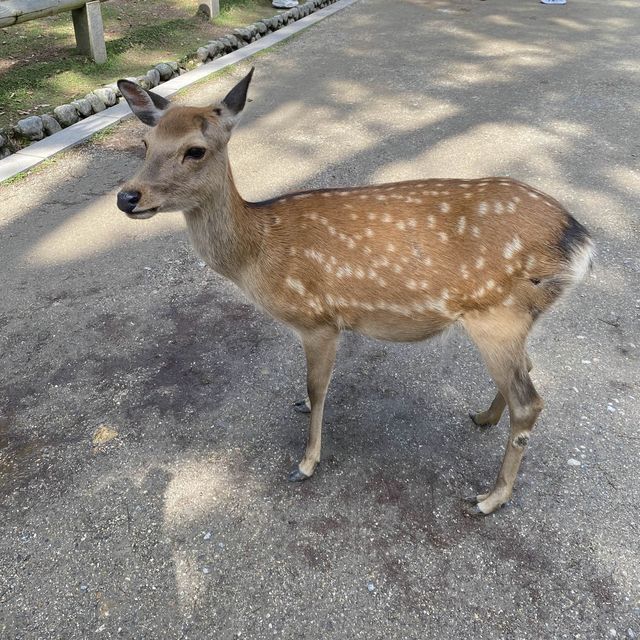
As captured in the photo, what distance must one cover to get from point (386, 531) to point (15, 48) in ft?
27.2

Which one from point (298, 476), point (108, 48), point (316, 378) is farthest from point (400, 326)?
point (108, 48)

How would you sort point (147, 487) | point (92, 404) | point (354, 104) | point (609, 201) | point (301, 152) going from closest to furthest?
point (147, 487) < point (92, 404) < point (609, 201) < point (301, 152) < point (354, 104)

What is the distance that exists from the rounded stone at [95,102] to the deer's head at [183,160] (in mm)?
4546

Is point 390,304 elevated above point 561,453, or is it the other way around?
point 390,304

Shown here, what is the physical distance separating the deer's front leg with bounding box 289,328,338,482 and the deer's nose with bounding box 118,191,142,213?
90cm

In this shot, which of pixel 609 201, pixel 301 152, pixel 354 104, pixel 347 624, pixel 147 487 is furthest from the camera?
pixel 354 104

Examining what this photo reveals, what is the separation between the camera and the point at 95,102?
6410mm

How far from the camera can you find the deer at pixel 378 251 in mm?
2316

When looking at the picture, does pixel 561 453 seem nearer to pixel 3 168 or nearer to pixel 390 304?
pixel 390 304

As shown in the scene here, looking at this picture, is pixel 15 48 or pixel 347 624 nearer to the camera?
pixel 347 624

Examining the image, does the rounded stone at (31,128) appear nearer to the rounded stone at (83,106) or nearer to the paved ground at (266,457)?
the rounded stone at (83,106)

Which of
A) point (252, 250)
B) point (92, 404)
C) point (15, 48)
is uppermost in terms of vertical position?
point (252, 250)

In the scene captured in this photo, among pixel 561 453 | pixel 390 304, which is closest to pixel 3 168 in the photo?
pixel 390 304

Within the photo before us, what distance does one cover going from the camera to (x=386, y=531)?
249 cm
